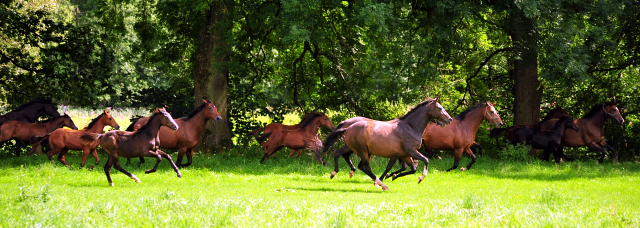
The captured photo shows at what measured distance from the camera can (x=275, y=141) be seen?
19172 mm

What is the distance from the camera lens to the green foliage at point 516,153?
63.2 feet

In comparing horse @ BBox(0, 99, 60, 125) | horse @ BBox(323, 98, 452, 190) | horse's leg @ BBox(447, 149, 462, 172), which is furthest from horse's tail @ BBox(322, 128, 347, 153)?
horse @ BBox(0, 99, 60, 125)

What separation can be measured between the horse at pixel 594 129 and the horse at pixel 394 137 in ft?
27.0

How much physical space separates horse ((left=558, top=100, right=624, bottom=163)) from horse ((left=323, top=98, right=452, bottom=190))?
8236mm

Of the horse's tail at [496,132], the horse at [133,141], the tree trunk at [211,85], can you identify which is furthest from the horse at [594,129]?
the horse at [133,141]

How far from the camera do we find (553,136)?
1933 cm

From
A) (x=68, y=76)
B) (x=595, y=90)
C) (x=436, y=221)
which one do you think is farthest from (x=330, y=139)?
(x=595, y=90)

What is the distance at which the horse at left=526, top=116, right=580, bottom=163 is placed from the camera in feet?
63.2

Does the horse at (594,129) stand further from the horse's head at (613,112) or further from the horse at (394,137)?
the horse at (394,137)

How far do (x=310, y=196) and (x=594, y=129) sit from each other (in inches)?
473

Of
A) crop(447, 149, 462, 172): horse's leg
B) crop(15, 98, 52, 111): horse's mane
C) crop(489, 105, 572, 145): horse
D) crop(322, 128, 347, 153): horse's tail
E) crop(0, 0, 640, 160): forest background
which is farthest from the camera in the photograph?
crop(15, 98, 52, 111): horse's mane

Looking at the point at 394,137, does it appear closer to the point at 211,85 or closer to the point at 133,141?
the point at 133,141

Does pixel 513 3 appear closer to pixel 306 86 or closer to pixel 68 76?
pixel 306 86

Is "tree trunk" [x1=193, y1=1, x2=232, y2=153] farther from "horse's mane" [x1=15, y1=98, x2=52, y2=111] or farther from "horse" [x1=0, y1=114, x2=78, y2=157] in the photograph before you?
"horse's mane" [x1=15, y1=98, x2=52, y2=111]
